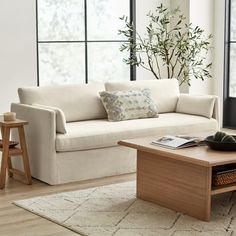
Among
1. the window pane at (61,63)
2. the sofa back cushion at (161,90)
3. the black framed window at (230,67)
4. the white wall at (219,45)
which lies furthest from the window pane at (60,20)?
the black framed window at (230,67)

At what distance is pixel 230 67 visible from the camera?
314 inches

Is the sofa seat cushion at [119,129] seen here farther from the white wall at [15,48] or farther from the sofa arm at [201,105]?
the white wall at [15,48]

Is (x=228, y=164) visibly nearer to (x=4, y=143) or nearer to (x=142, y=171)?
(x=142, y=171)

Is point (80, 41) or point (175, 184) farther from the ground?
point (80, 41)

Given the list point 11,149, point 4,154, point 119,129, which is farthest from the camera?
point 119,129

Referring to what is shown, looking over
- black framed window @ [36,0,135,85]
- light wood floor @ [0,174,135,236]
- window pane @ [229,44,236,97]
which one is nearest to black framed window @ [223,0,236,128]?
window pane @ [229,44,236,97]

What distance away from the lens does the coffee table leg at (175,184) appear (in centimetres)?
405

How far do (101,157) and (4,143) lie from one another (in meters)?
0.87

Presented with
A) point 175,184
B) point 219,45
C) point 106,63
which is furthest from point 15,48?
point 175,184

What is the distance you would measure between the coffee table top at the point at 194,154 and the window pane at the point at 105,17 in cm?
339

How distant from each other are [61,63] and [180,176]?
359 cm

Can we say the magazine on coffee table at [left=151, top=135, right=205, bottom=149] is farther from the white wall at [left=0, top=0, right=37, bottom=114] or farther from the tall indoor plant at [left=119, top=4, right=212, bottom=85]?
the tall indoor plant at [left=119, top=4, right=212, bottom=85]

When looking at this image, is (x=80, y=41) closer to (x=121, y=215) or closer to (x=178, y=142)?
(x=178, y=142)

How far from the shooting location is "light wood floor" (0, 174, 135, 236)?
3.87m
